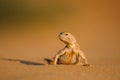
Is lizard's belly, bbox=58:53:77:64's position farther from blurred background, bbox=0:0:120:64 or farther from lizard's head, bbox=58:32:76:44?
blurred background, bbox=0:0:120:64

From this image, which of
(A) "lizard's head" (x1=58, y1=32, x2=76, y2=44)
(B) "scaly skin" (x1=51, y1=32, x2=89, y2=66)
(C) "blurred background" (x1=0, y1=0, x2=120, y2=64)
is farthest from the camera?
(C) "blurred background" (x1=0, y1=0, x2=120, y2=64)

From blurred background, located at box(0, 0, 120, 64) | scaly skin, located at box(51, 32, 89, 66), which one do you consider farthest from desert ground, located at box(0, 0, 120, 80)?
scaly skin, located at box(51, 32, 89, 66)

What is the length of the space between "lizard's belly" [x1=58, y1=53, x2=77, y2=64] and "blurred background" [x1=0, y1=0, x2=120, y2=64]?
3182 mm

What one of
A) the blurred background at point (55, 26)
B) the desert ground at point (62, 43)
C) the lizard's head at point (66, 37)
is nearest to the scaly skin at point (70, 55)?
the lizard's head at point (66, 37)

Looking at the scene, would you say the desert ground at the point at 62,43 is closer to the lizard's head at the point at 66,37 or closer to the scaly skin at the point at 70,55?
the scaly skin at the point at 70,55

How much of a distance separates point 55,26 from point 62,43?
2.87 m

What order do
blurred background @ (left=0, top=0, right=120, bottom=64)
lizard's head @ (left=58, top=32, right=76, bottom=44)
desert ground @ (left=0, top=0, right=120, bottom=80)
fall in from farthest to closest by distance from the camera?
blurred background @ (left=0, top=0, right=120, bottom=64) < lizard's head @ (left=58, top=32, right=76, bottom=44) < desert ground @ (left=0, top=0, right=120, bottom=80)

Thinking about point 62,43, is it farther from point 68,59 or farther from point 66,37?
point 66,37

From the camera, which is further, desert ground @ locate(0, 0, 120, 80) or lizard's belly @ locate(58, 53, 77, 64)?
lizard's belly @ locate(58, 53, 77, 64)

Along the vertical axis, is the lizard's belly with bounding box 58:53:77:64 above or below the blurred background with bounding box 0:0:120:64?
below

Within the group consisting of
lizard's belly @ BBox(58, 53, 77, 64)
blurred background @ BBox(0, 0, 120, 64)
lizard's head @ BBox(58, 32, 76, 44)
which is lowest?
lizard's belly @ BBox(58, 53, 77, 64)

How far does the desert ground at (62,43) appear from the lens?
804 cm

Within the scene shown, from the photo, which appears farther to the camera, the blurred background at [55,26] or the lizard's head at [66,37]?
the blurred background at [55,26]

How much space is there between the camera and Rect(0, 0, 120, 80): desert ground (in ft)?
26.4
